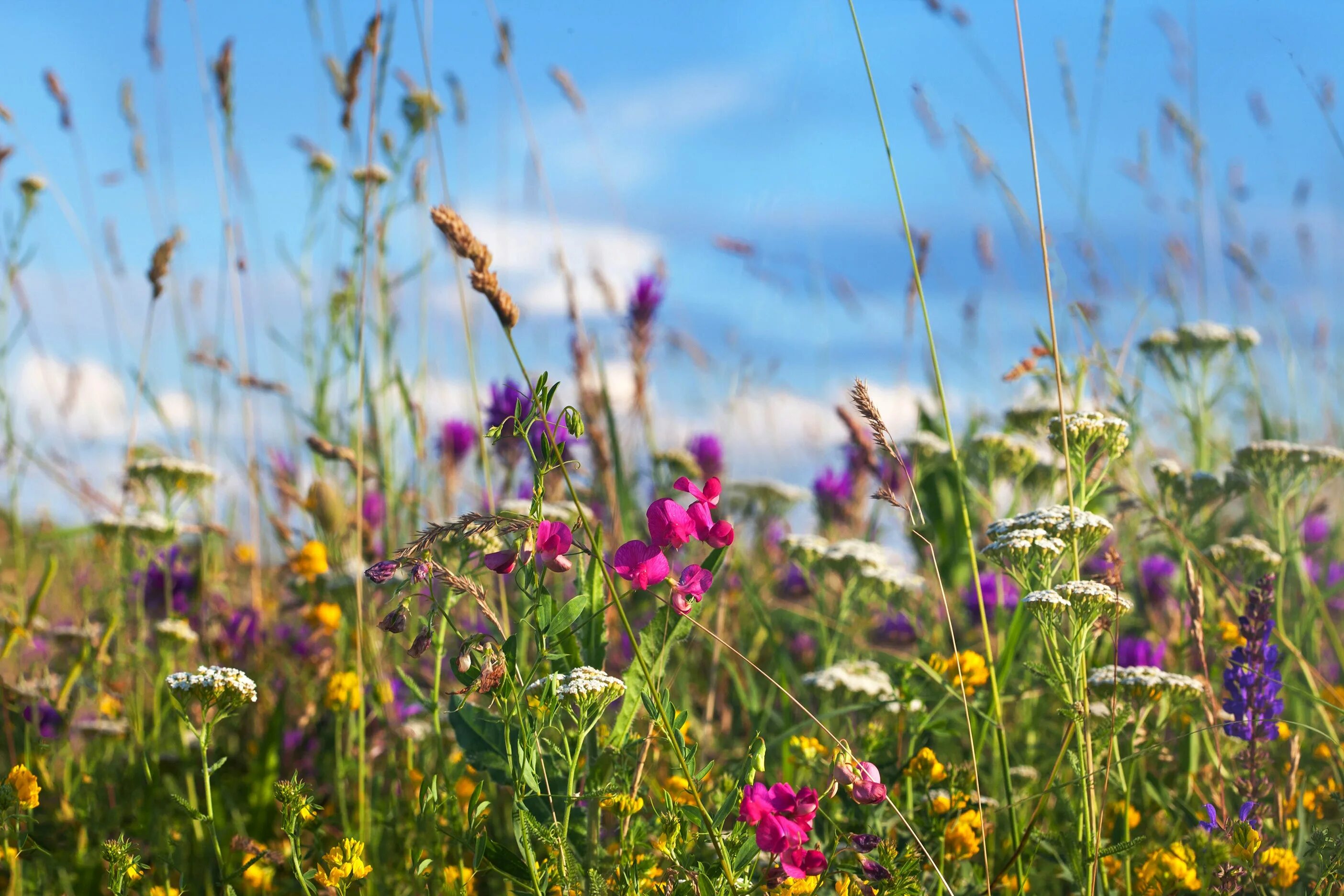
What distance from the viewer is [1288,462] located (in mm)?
2465

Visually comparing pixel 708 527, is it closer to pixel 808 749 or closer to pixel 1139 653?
pixel 808 749

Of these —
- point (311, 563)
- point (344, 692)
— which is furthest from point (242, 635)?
point (344, 692)

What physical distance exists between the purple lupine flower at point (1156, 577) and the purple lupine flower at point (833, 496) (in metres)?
1.05

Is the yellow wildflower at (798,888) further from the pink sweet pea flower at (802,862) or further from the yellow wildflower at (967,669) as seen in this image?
the yellow wildflower at (967,669)

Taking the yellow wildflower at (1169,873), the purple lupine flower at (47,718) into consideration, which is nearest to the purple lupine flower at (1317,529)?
the yellow wildflower at (1169,873)

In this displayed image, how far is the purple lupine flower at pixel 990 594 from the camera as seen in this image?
2885mm

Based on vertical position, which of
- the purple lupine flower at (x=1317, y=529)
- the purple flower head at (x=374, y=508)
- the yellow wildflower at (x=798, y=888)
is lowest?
the purple lupine flower at (x=1317, y=529)

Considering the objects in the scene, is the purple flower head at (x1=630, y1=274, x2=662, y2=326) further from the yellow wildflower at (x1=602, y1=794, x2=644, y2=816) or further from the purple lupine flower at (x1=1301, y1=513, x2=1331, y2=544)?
the purple lupine flower at (x1=1301, y1=513, x2=1331, y2=544)

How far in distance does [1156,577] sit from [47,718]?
326 centimetres

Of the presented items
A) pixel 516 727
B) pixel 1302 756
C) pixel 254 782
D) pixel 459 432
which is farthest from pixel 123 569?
pixel 1302 756

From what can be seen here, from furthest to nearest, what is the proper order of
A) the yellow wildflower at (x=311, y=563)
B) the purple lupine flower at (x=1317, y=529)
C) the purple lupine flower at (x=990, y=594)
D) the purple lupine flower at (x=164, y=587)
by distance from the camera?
the purple lupine flower at (x=1317, y=529)
the purple lupine flower at (x=990, y=594)
the purple lupine flower at (x=164, y=587)
the yellow wildflower at (x=311, y=563)

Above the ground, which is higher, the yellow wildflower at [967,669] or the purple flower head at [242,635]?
the purple flower head at [242,635]

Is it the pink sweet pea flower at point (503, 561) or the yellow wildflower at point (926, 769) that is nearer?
the pink sweet pea flower at point (503, 561)

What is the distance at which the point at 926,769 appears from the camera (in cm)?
158
